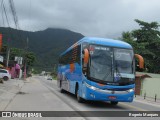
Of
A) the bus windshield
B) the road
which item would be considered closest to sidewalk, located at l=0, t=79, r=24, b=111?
the road

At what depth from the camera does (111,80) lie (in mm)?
17453

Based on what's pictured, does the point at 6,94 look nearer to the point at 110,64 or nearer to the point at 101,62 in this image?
the point at 101,62

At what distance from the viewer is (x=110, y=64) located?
1777 centimetres

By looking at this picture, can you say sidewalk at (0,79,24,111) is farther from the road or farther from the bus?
the bus

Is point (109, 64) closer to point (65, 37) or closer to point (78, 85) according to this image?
point (78, 85)

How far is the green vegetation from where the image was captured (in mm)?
57688

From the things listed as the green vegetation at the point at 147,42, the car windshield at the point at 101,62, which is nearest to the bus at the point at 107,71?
the car windshield at the point at 101,62

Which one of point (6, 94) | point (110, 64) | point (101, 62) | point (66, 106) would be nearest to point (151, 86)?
point (6, 94)

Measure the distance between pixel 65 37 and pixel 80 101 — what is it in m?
82.3

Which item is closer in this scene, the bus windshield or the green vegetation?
the bus windshield

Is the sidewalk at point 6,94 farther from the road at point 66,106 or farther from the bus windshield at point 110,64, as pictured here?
the bus windshield at point 110,64

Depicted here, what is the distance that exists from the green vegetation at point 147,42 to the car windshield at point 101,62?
39.7 meters

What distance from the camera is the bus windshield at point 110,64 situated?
691 inches

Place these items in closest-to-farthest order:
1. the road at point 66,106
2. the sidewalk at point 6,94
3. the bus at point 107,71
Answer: the road at point 66,106 < the sidewalk at point 6,94 < the bus at point 107,71
